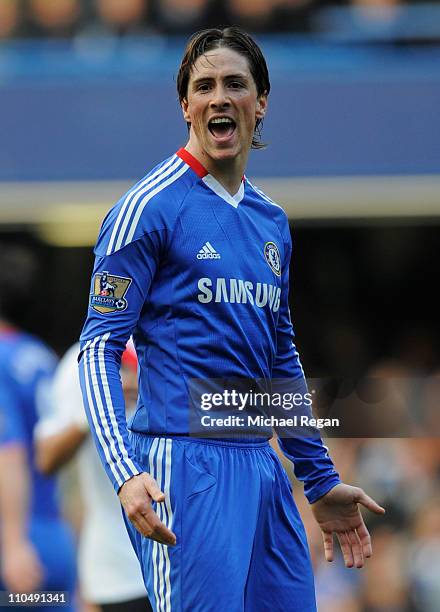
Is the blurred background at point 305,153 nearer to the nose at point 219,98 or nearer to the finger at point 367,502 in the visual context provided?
the finger at point 367,502

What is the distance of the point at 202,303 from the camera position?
295cm

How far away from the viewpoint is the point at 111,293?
2.86 m

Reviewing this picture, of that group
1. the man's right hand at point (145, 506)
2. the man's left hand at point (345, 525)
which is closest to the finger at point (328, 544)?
the man's left hand at point (345, 525)

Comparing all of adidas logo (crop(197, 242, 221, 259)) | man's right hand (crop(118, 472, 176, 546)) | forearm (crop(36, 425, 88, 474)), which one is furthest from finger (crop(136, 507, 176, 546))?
forearm (crop(36, 425, 88, 474))

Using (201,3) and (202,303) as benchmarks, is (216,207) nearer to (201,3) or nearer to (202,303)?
(202,303)

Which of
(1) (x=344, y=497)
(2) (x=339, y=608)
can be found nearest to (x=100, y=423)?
(1) (x=344, y=497)

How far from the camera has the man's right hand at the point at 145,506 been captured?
263 cm

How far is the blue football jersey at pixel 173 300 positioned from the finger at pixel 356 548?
1.60 ft

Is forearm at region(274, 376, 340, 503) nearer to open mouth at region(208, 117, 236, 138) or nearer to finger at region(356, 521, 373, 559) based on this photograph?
finger at region(356, 521, 373, 559)

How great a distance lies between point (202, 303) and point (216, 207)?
252 millimetres

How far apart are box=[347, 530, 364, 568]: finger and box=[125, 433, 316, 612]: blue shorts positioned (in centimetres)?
23

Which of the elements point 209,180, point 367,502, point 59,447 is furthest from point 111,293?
point 59,447

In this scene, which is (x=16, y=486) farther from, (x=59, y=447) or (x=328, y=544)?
(x=328, y=544)

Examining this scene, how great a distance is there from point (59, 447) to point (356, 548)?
1.66 m
